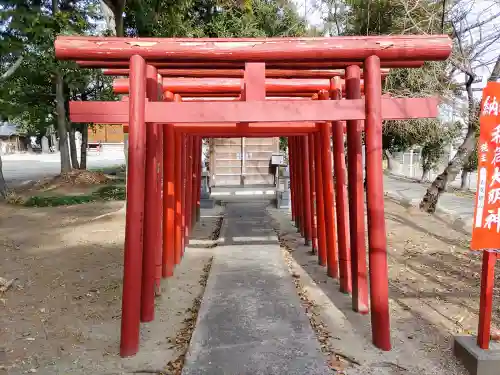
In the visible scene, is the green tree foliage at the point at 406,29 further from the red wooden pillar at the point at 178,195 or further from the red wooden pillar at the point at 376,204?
the red wooden pillar at the point at 376,204

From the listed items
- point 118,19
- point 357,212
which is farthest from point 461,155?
point 118,19

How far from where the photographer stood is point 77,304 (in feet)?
16.6

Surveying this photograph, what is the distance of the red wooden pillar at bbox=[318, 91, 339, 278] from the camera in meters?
5.76

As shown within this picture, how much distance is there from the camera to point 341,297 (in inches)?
203

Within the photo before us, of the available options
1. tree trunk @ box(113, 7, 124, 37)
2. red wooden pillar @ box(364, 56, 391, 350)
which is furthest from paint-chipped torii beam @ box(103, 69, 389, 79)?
tree trunk @ box(113, 7, 124, 37)

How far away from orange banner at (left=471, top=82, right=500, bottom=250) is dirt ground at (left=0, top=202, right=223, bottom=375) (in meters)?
2.80

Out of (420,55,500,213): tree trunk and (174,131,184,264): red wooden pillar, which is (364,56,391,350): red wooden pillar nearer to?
(174,131,184,264): red wooden pillar

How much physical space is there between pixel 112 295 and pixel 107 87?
53.7ft

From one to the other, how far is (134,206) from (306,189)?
4.89 meters

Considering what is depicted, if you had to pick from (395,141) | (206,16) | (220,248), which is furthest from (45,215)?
(395,141)

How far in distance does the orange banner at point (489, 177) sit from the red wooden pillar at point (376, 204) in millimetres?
771

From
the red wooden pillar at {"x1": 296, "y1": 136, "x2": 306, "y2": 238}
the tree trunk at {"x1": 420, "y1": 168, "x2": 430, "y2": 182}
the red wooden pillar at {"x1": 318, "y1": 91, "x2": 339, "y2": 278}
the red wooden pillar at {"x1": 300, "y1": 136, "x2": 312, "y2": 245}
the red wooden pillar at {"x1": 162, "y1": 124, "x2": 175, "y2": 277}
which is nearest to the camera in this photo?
the red wooden pillar at {"x1": 162, "y1": 124, "x2": 175, "y2": 277}

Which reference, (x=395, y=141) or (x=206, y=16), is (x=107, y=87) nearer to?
(x=206, y=16)

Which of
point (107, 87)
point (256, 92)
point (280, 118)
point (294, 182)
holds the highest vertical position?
point (107, 87)
